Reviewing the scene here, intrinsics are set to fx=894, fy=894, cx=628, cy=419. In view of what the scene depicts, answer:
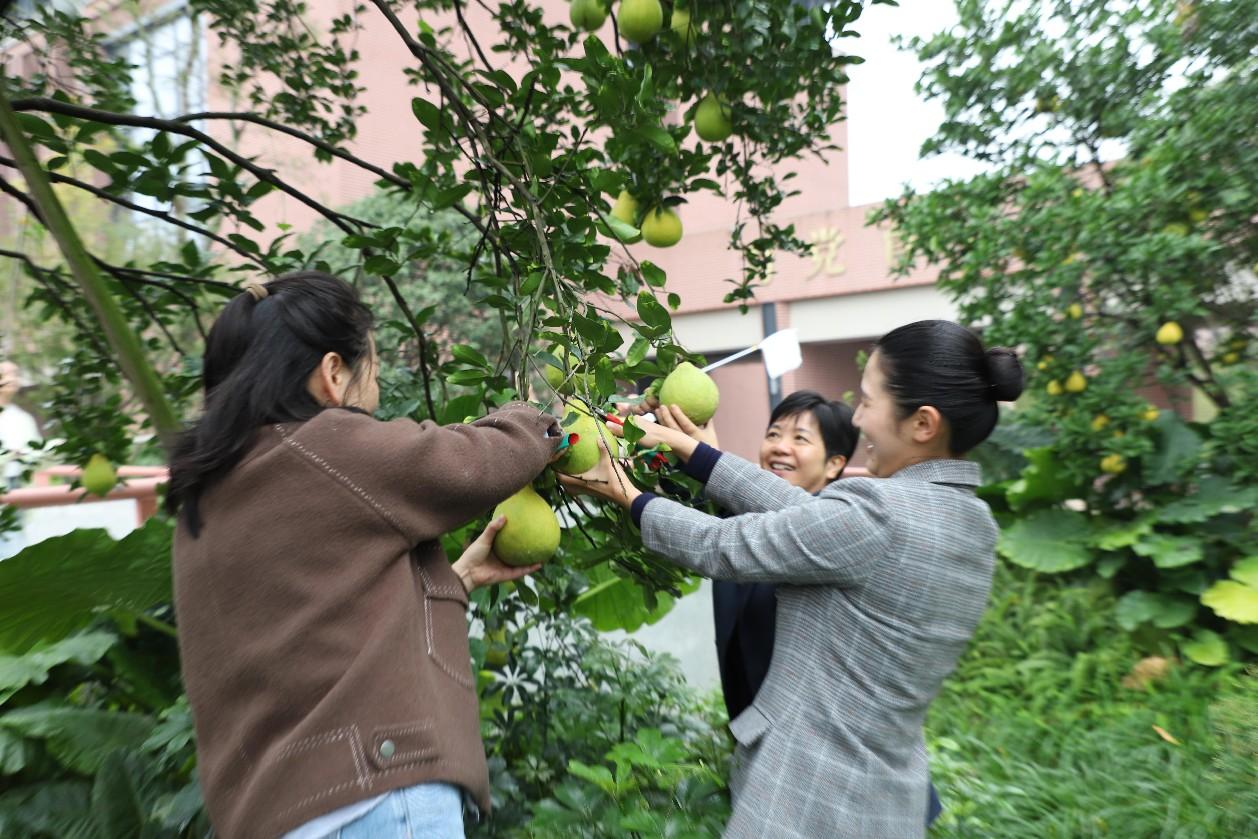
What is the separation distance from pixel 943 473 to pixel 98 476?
2.55 meters

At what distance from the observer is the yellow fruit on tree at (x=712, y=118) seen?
6.24 feet

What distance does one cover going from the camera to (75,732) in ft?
5.47

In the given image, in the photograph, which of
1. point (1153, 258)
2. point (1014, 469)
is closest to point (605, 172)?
point (1153, 258)

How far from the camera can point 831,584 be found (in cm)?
136

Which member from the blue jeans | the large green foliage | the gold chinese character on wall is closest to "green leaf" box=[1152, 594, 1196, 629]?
the large green foliage

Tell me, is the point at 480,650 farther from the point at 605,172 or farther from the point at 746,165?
the point at 746,165

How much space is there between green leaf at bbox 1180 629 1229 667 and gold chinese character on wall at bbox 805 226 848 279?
6849 millimetres

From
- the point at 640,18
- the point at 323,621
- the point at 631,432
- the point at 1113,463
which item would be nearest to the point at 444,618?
the point at 323,621

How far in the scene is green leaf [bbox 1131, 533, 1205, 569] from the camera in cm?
401

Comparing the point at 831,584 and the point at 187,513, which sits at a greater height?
the point at 187,513

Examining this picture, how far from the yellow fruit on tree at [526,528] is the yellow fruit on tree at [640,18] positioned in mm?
955

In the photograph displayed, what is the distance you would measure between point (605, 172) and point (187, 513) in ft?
2.61

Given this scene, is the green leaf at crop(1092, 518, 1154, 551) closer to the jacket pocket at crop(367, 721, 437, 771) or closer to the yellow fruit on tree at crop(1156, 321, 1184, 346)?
the yellow fruit on tree at crop(1156, 321, 1184, 346)

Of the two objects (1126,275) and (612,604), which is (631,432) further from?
(1126,275)
